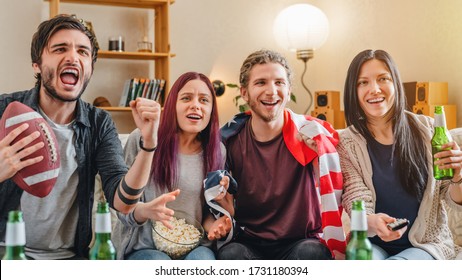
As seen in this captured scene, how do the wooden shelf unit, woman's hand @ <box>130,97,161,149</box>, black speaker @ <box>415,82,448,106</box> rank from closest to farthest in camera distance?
woman's hand @ <box>130,97,161,149</box>
black speaker @ <box>415,82,448,106</box>
the wooden shelf unit

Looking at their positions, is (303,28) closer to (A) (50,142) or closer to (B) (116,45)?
(B) (116,45)

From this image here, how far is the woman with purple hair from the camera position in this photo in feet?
4.94

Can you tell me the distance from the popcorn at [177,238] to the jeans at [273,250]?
0.10 metres

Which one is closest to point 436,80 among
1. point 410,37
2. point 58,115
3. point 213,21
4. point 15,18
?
point 410,37

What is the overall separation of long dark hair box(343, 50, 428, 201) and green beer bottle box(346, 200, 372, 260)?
0.51m

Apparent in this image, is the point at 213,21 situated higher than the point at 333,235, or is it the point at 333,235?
the point at 213,21

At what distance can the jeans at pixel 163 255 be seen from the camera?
1.43 m

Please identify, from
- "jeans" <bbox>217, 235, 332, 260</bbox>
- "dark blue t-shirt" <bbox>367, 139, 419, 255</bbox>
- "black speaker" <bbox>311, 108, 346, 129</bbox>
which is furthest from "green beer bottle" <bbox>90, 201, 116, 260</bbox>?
"black speaker" <bbox>311, 108, 346, 129</bbox>

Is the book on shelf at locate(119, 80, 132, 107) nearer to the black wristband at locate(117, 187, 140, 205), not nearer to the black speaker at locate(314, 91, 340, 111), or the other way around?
the black speaker at locate(314, 91, 340, 111)

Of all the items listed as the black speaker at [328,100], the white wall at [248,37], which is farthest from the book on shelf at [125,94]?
the black speaker at [328,100]

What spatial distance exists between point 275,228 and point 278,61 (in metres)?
0.44

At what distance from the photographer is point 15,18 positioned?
3799 mm
